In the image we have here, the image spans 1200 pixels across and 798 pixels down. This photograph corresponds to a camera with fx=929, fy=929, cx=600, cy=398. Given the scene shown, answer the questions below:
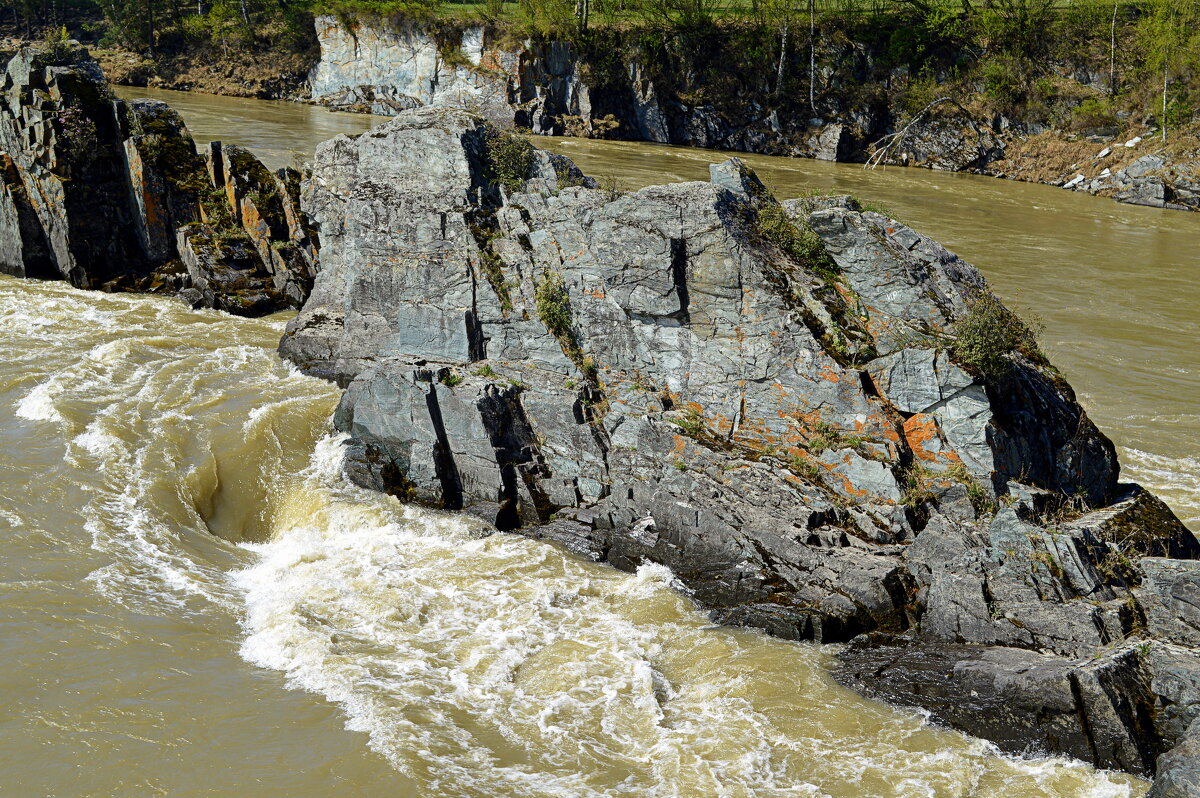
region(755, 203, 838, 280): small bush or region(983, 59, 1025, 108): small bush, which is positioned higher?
region(983, 59, 1025, 108): small bush

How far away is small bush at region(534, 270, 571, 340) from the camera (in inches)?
556

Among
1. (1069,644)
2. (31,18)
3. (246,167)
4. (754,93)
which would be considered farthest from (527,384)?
(31,18)

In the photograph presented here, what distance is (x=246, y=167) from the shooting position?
2517 cm

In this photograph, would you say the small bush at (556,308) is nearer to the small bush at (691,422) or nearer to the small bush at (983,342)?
the small bush at (691,422)

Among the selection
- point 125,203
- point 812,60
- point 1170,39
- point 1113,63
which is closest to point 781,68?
point 812,60

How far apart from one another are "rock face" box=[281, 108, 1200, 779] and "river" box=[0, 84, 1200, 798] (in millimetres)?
703

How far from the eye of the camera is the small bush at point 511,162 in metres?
15.4

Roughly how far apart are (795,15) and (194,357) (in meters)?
49.6

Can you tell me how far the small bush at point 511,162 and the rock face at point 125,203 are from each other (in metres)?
9.83

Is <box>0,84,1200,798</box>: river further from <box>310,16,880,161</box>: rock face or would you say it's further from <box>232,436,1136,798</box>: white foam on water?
<box>310,16,880,161</box>: rock face

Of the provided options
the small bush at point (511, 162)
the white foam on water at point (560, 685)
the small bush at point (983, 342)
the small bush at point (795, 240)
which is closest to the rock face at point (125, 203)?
the small bush at point (511, 162)

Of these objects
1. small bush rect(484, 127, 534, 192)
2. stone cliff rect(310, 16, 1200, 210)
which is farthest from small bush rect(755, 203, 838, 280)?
stone cliff rect(310, 16, 1200, 210)

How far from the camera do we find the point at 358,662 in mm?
10328

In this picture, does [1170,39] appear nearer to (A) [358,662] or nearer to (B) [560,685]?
A: (B) [560,685]
